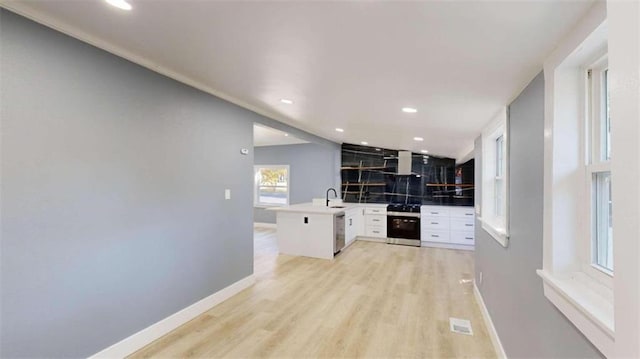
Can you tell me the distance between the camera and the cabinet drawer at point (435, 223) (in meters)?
5.97

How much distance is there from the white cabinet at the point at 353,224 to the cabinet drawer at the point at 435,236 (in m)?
1.34

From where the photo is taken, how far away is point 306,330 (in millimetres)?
2633

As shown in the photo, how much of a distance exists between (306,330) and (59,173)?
2234mm

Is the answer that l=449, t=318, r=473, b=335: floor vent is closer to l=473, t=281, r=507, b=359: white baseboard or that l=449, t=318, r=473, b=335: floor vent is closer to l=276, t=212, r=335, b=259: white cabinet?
l=473, t=281, r=507, b=359: white baseboard

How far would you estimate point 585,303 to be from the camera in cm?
103

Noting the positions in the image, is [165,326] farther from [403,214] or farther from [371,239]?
[403,214]

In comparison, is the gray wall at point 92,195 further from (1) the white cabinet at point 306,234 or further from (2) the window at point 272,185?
(2) the window at point 272,185

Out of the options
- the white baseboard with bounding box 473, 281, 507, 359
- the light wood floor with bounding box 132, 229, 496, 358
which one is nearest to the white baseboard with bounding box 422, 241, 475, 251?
the light wood floor with bounding box 132, 229, 496, 358

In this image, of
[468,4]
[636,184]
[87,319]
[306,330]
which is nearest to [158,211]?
[87,319]

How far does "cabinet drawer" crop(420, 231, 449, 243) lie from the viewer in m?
5.96

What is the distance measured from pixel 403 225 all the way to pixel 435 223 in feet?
2.13

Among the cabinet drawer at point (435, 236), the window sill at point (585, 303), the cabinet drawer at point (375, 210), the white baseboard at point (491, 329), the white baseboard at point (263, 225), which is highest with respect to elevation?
the window sill at point (585, 303)

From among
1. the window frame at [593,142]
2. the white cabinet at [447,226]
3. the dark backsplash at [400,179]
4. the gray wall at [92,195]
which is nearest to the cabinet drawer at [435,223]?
the white cabinet at [447,226]

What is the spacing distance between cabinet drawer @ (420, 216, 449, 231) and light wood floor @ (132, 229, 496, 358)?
1.42m
